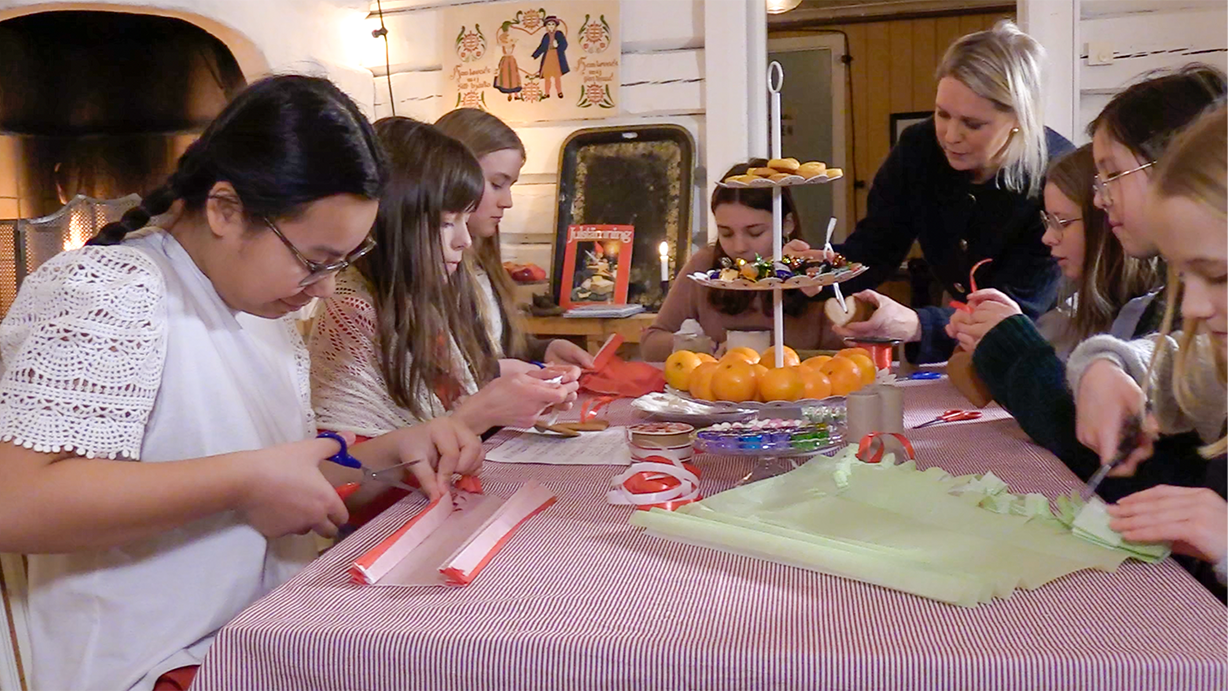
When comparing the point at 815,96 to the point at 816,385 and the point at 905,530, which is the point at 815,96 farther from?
the point at 905,530

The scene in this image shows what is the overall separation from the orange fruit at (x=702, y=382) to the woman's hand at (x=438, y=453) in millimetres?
443

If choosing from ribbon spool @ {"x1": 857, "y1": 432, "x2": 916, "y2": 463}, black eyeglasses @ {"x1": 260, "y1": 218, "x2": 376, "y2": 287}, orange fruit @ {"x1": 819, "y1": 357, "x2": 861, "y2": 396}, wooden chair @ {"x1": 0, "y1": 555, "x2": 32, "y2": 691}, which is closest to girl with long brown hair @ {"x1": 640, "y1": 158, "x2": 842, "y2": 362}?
orange fruit @ {"x1": 819, "y1": 357, "x2": 861, "y2": 396}

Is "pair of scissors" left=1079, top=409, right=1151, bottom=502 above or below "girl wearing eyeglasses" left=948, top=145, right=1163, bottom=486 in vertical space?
below

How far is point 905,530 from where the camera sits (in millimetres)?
969

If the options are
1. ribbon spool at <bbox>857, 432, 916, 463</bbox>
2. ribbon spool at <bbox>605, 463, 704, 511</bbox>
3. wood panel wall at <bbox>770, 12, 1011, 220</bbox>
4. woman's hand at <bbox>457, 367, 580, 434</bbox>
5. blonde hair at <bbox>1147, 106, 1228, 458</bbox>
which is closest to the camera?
blonde hair at <bbox>1147, 106, 1228, 458</bbox>

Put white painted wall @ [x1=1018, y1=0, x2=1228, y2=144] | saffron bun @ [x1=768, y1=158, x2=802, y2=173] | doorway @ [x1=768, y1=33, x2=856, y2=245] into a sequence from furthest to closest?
1. doorway @ [x1=768, y1=33, x2=856, y2=245]
2. white painted wall @ [x1=1018, y1=0, x2=1228, y2=144]
3. saffron bun @ [x1=768, y1=158, x2=802, y2=173]

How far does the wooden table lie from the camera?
333cm

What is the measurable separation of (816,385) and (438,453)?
23.0 inches

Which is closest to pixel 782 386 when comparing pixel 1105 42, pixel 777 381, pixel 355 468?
pixel 777 381

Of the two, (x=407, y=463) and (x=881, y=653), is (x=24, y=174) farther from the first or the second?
(x=881, y=653)

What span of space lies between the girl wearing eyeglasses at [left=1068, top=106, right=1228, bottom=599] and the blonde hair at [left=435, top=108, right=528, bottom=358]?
1.15 metres

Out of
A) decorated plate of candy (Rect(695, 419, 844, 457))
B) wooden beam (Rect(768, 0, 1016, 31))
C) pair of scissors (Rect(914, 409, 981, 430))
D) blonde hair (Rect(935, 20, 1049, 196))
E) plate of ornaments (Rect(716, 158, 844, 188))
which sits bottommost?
pair of scissors (Rect(914, 409, 981, 430))

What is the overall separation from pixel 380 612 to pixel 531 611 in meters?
0.12

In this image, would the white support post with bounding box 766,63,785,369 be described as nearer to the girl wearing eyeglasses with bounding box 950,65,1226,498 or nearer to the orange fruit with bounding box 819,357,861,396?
the orange fruit with bounding box 819,357,861,396
